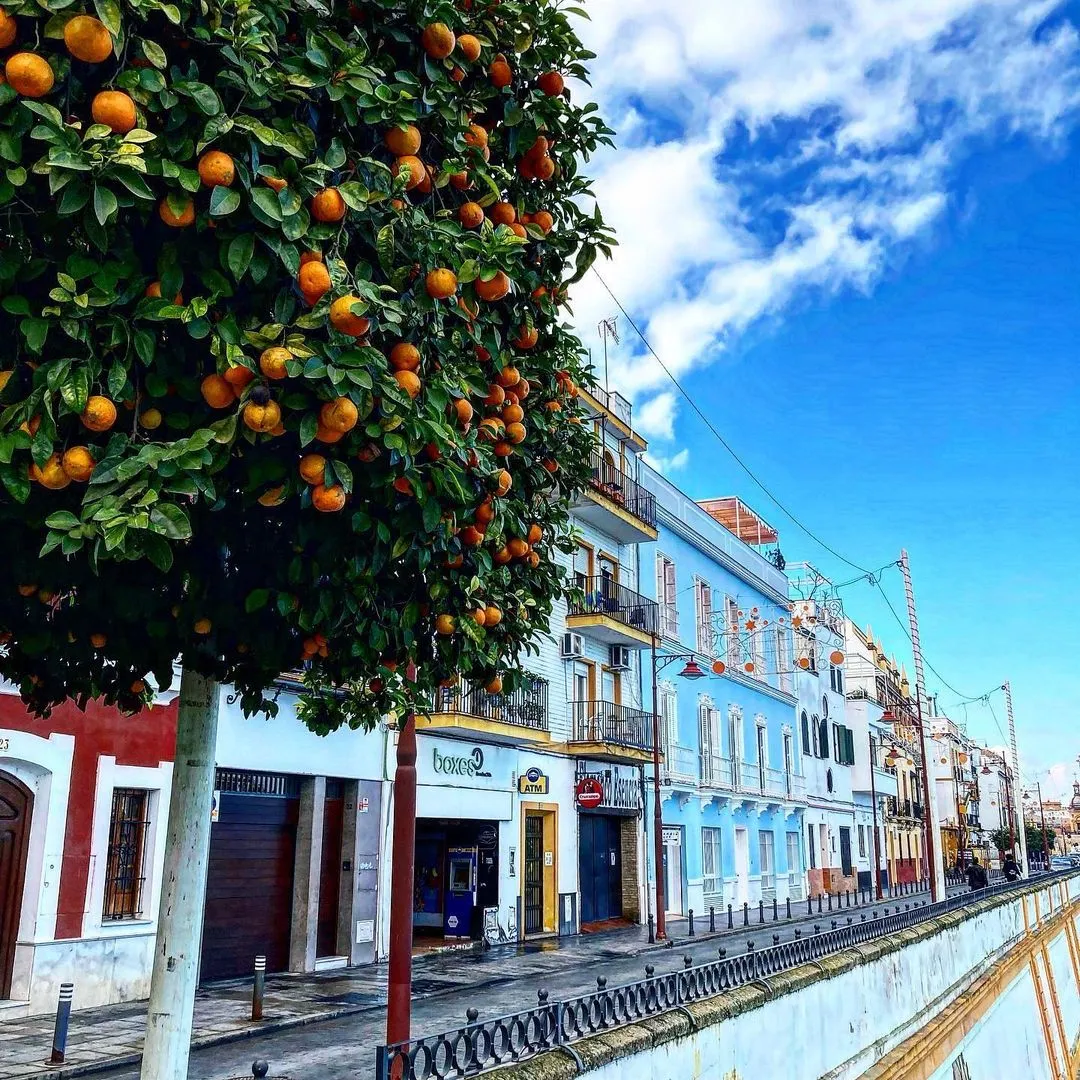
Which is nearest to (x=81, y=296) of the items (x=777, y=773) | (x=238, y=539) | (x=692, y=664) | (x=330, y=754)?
(x=238, y=539)

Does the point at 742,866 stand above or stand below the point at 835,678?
below

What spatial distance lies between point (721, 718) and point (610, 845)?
8.75 metres

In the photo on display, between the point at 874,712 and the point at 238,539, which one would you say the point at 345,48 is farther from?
the point at 874,712

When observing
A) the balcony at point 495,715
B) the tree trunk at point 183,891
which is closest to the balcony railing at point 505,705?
the balcony at point 495,715

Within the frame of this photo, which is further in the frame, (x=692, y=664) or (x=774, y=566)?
(x=774, y=566)

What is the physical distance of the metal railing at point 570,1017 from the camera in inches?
215

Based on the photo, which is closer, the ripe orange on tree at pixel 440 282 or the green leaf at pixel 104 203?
the green leaf at pixel 104 203

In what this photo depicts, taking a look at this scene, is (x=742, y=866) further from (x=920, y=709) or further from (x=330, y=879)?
(x=330, y=879)

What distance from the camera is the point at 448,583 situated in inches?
189

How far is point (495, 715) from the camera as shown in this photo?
23.0 metres

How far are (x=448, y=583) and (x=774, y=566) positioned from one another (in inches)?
1608

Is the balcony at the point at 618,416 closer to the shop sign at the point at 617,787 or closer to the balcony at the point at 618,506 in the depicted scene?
A: the balcony at the point at 618,506

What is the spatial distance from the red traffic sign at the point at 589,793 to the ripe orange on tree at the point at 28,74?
78.5 ft

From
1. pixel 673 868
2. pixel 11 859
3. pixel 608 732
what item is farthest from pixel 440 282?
pixel 673 868
